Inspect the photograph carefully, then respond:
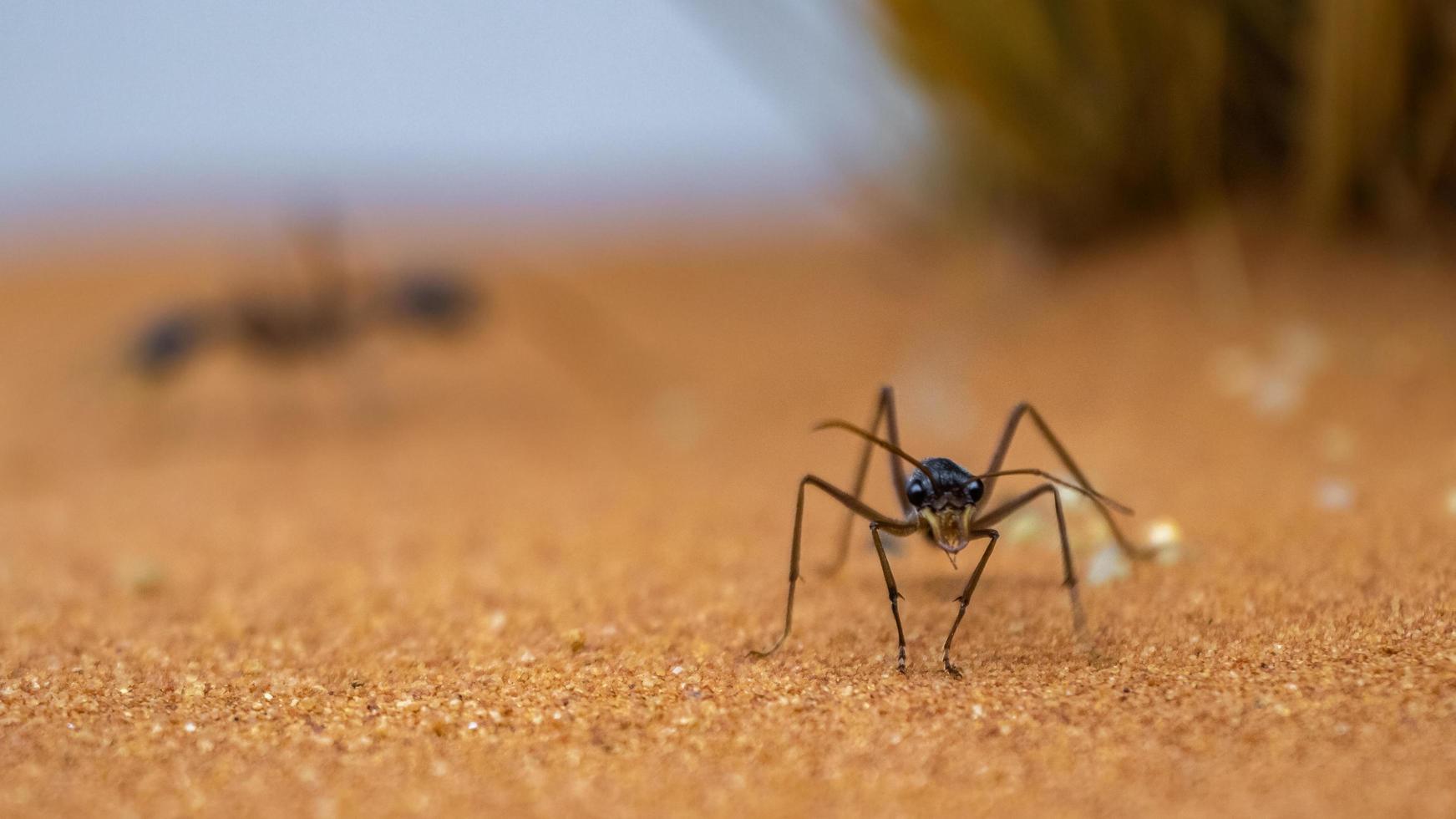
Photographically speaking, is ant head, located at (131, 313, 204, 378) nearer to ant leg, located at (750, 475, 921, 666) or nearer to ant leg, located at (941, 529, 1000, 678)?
ant leg, located at (750, 475, 921, 666)

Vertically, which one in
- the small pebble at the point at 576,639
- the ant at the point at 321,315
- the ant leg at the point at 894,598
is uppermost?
the ant at the point at 321,315

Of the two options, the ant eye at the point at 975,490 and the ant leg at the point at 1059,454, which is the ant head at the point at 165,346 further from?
the ant eye at the point at 975,490

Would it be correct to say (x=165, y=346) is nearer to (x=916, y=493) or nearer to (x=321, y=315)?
(x=321, y=315)

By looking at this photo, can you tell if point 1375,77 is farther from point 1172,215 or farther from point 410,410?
point 410,410

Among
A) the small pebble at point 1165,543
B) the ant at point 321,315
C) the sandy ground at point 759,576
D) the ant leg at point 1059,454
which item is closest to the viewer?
the sandy ground at point 759,576

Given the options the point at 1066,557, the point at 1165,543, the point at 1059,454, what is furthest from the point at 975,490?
the point at 1165,543

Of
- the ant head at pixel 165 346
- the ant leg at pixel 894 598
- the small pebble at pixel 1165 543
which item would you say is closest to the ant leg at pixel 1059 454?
the small pebble at pixel 1165 543

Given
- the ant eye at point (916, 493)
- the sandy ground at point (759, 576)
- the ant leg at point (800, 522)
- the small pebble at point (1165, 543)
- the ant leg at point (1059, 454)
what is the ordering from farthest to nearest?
the small pebble at point (1165, 543) → the ant leg at point (1059, 454) → the ant eye at point (916, 493) → the ant leg at point (800, 522) → the sandy ground at point (759, 576)
